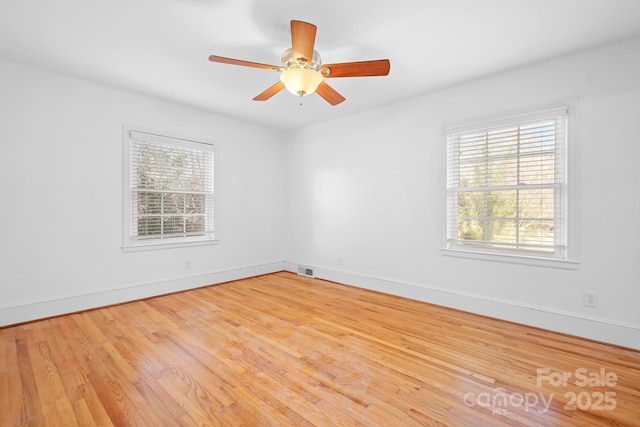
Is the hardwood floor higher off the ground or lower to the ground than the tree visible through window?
lower

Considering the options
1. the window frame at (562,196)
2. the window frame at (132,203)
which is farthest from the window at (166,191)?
the window frame at (562,196)

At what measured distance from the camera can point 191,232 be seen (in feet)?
14.1

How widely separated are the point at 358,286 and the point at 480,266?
1.73 meters

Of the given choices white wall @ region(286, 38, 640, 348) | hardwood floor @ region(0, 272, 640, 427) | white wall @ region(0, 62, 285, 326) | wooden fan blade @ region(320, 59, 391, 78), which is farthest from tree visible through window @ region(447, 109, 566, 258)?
white wall @ region(0, 62, 285, 326)

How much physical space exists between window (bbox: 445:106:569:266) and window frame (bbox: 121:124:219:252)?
336 centimetres

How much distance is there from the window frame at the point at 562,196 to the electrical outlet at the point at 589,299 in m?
0.25

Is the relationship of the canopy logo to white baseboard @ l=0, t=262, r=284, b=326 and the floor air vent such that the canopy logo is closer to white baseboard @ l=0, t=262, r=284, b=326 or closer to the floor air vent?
the floor air vent

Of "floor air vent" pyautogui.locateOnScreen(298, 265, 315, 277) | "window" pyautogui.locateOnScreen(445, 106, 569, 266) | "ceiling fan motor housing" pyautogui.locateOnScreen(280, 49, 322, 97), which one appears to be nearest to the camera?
"ceiling fan motor housing" pyautogui.locateOnScreen(280, 49, 322, 97)

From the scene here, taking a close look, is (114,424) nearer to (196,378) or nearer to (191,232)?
(196,378)

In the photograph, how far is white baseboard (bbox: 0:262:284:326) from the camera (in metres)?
2.94

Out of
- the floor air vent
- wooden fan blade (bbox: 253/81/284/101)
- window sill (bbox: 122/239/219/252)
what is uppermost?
wooden fan blade (bbox: 253/81/284/101)

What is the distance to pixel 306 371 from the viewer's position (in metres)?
2.10

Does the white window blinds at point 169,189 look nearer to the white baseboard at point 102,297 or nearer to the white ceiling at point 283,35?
the white baseboard at point 102,297

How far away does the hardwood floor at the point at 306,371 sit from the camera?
1660 millimetres
